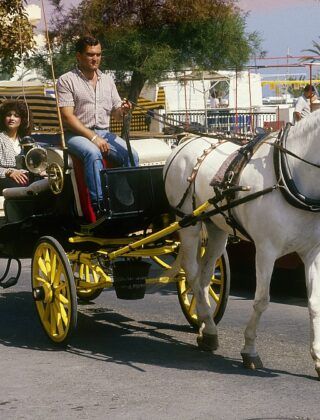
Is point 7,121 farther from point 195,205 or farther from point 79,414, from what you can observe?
point 79,414

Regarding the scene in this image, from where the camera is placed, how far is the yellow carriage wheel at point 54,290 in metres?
8.06

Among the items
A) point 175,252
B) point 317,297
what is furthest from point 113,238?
point 317,297

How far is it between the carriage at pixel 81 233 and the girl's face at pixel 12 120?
3.89ft

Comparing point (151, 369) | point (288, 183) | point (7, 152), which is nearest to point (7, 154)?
point (7, 152)

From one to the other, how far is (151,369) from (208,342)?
706 millimetres

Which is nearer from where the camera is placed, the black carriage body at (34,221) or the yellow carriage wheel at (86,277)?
the black carriage body at (34,221)

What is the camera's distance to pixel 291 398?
6613 mm

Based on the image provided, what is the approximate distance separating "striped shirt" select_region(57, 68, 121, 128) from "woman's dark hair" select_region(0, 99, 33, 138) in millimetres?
1716

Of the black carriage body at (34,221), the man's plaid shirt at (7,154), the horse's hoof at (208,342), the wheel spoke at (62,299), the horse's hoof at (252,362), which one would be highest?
the man's plaid shirt at (7,154)

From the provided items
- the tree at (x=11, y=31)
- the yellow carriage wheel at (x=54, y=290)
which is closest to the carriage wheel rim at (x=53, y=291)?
the yellow carriage wheel at (x=54, y=290)

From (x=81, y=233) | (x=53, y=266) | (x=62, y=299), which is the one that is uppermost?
(x=81, y=233)

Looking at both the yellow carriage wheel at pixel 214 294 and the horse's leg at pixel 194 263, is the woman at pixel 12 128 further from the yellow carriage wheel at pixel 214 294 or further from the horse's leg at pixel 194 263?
the horse's leg at pixel 194 263

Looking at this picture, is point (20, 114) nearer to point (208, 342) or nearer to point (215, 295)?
point (215, 295)

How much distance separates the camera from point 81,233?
866cm
